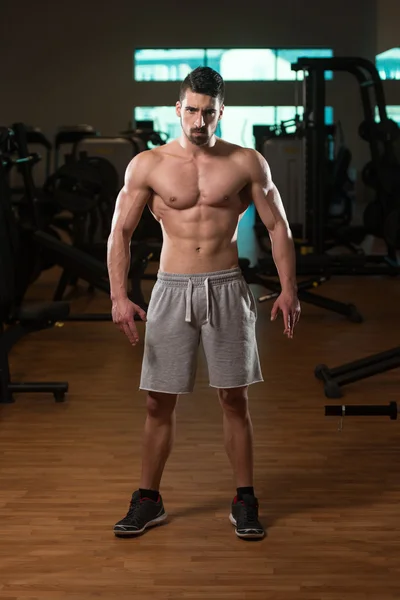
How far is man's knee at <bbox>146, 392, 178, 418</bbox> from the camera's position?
2.76m

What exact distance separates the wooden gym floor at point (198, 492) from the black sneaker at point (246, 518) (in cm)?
4

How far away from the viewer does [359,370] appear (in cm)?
435

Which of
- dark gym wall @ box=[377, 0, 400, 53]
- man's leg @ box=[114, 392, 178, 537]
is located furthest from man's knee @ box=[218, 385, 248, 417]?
dark gym wall @ box=[377, 0, 400, 53]

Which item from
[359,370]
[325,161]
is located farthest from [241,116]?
[359,370]

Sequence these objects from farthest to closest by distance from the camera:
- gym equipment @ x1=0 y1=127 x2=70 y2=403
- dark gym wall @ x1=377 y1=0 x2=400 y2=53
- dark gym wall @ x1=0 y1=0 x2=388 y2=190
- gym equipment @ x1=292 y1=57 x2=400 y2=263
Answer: dark gym wall @ x1=0 y1=0 x2=388 y2=190 < dark gym wall @ x1=377 y1=0 x2=400 y2=53 < gym equipment @ x1=292 y1=57 x2=400 y2=263 < gym equipment @ x1=0 y1=127 x2=70 y2=403

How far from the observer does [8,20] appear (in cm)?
1556

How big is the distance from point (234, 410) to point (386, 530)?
1.88ft

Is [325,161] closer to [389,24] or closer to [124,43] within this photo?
[389,24]

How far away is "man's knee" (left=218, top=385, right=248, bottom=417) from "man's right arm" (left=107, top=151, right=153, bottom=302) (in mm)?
416

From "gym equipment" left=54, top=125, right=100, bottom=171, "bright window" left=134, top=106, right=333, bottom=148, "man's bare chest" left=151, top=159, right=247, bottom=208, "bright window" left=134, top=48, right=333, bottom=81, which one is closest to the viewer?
"man's bare chest" left=151, top=159, right=247, bottom=208

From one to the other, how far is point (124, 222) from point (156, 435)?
2.09 feet

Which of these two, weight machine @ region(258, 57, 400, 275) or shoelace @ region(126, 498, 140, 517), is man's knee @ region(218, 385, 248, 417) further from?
weight machine @ region(258, 57, 400, 275)

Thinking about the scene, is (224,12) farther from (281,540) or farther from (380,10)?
(281,540)

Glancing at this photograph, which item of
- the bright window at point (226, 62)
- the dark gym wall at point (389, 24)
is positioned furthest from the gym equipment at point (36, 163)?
the dark gym wall at point (389, 24)
